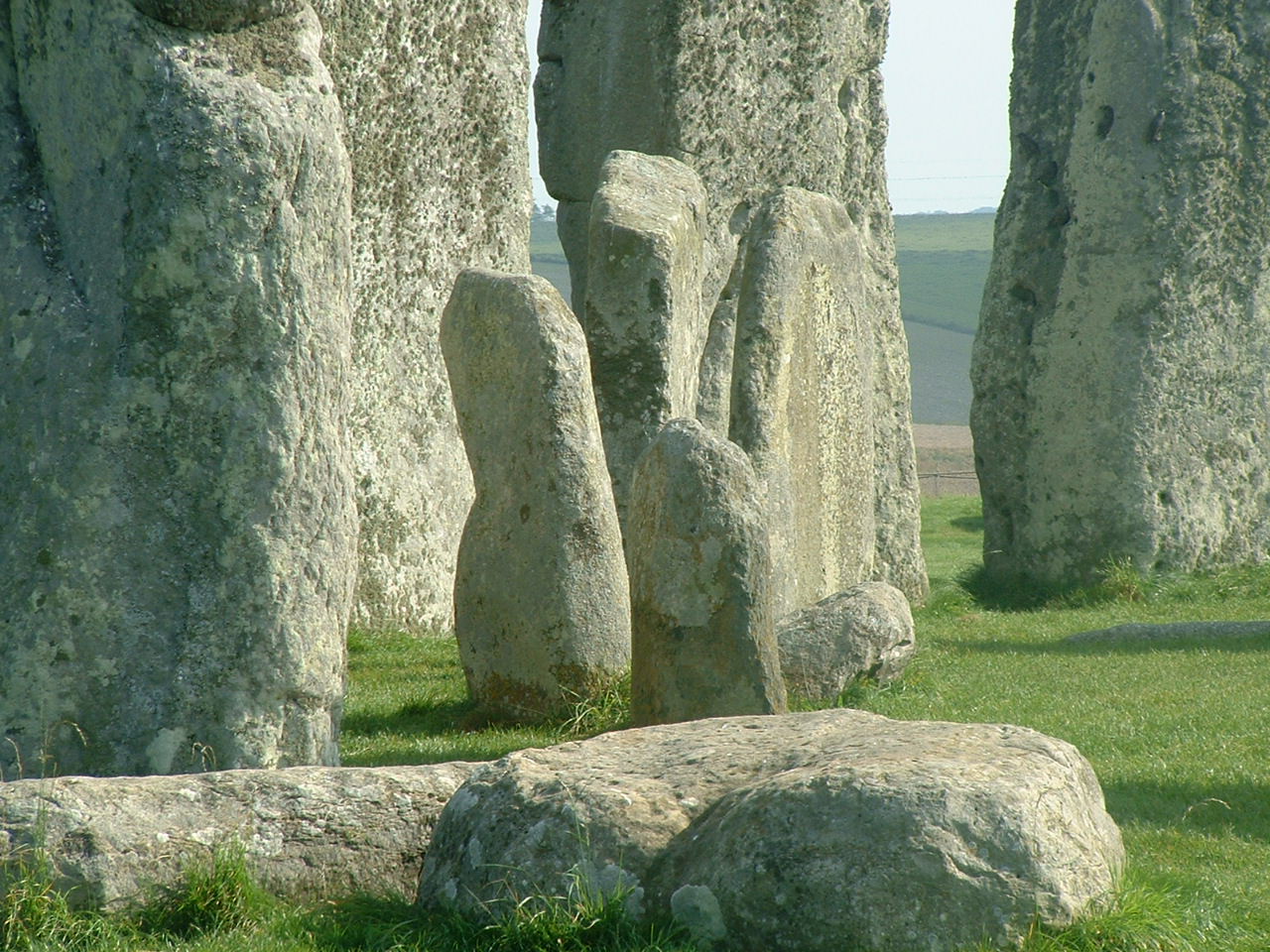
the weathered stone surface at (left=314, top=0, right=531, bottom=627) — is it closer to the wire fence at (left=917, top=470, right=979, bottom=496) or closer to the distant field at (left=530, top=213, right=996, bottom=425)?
the wire fence at (left=917, top=470, right=979, bottom=496)

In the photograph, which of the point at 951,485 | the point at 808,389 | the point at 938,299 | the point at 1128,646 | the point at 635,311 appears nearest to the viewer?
the point at 635,311

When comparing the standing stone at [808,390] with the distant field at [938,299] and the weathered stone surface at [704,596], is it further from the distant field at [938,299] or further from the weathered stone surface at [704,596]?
the distant field at [938,299]

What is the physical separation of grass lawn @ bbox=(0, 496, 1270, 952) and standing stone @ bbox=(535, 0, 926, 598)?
1978mm

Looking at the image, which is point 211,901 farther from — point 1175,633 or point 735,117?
point 735,117

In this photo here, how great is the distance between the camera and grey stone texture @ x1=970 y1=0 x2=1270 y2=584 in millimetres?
14914

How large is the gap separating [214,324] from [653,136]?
9.06m

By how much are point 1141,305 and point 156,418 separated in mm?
11608

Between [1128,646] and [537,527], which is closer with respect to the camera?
[537,527]

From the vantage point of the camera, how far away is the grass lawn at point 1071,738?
425cm

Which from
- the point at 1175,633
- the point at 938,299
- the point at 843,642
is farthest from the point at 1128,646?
the point at 938,299

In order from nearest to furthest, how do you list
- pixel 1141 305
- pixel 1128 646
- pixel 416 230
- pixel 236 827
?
pixel 236 827, pixel 1128 646, pixel 416 230, pixel 1141 305

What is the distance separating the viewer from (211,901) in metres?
4.45

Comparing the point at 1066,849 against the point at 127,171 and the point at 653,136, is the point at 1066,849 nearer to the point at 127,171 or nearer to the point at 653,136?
the point at 127,171

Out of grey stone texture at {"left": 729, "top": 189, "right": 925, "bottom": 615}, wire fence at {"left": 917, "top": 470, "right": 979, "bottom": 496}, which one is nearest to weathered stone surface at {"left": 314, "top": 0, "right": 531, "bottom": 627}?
grey stone texture at {"left": 729, "top": 189, "right": 925, "bottom": 615}
